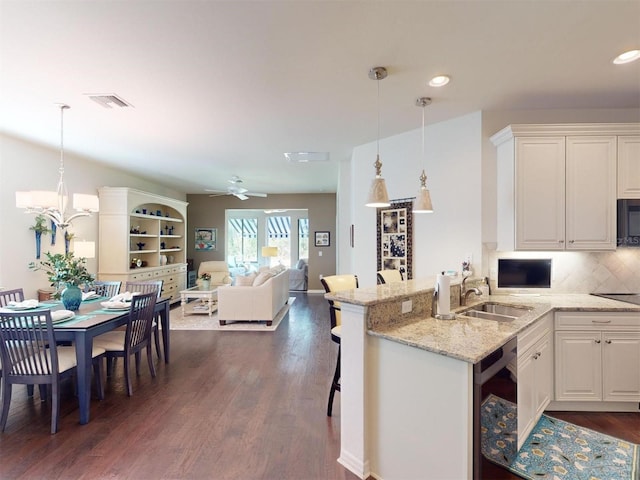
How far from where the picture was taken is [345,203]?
17.9 ft

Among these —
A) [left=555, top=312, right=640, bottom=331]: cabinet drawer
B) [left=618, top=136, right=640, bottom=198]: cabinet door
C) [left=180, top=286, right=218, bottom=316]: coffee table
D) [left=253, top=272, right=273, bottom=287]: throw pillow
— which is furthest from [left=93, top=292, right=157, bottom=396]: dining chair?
[left=618, top=136, right=640, bottom=198]: cabinet door

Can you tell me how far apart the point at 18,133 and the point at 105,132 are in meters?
1.11

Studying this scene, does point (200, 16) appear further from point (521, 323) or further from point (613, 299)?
point (613, 299)

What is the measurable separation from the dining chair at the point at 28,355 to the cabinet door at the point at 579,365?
404 centimetres

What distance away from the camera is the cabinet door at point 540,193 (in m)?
2.88

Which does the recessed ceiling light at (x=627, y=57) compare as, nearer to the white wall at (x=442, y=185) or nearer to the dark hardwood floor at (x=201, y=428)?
the white wall at (x=442, y=185)

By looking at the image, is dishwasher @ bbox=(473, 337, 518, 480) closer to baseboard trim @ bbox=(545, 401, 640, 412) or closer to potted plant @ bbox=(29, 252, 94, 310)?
baseboard trim @ bbox=(545, 401, 640, 412)

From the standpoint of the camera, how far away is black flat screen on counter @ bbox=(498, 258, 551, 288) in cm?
316

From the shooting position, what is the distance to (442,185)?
11.6 feet

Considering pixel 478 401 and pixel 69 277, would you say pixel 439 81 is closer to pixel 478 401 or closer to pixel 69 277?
pixel 478 401

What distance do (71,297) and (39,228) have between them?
1.93 m

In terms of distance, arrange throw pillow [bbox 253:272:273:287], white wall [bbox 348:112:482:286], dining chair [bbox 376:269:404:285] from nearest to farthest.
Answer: white wall [bbox 348:112:482:286] → dining chair [bbox 376:269:404:285] → throw pillow [bbox 253:272:273:287]

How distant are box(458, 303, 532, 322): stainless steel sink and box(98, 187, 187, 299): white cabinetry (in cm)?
570

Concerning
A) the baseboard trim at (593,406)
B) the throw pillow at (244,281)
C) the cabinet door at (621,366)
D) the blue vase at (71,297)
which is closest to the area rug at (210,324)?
the throw pillow at (244,281)
